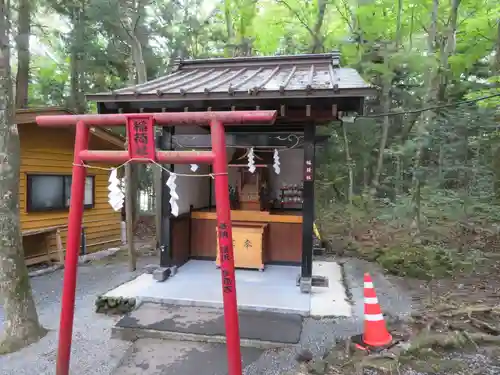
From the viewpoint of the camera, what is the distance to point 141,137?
11.3ft

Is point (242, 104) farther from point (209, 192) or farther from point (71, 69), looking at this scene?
point (71, 69)

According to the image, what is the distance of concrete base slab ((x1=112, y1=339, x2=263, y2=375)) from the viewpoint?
4.04 metres

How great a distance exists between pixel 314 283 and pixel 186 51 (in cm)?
1020

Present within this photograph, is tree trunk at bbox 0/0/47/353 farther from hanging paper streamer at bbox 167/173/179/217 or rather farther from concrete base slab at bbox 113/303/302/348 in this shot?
hanging paper streamer at bbox 167/173/179/217

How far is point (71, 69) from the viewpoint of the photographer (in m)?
12.8

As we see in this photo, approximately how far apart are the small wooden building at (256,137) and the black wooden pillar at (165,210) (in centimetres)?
2

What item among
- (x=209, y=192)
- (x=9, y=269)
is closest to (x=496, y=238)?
(x=209, y=192)

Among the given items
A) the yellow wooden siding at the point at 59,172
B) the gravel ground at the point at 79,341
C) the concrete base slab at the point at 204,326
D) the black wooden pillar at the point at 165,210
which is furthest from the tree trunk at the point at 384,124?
the gravel ground at the point at 79,341

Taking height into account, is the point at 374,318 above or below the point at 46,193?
below

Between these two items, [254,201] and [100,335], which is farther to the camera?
[254,201]

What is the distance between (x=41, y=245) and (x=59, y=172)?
188cm

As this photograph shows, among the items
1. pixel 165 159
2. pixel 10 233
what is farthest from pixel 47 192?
pixel 165 159

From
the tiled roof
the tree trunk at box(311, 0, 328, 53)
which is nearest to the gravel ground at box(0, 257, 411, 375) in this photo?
the tiled roof

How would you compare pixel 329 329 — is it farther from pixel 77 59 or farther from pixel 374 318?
pixel 77 59
